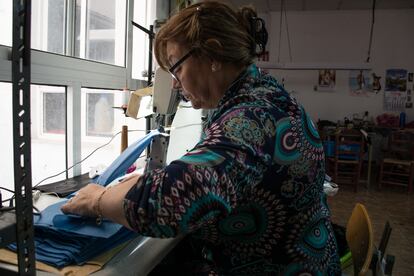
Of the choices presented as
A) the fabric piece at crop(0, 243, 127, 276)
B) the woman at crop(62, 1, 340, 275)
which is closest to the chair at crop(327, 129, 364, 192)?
the woman at crop(62, 1, 340, 275)

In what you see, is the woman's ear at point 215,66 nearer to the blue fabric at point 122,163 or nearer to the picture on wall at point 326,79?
the blue fabric at point 122,163

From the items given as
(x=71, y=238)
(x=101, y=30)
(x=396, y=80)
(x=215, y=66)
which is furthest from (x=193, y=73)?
(x=396, y=80)

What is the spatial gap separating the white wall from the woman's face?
18.4 feet

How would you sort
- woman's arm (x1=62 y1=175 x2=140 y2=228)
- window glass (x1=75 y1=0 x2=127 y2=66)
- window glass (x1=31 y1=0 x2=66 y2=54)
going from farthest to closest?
1. window glass (x1=75 y1=0 x2=127 y2=66)
2. window glass (x1=31 y1=0 x2=66 y2=54)
3. woman's arm (x1=62 y1=175 x2=140 y2=228)

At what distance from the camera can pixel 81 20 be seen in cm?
194

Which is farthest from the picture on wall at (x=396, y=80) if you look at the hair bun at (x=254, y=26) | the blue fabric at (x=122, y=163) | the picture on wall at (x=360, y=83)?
the hair bun at (x=254, y=26)

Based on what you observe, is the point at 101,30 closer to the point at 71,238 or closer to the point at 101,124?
the point at 101,124

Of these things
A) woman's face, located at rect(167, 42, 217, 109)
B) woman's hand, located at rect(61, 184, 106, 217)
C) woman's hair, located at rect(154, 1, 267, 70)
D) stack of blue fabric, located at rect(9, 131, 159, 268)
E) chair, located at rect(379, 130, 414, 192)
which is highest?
woman's hair, located at rect(154, 1, 267, 70)

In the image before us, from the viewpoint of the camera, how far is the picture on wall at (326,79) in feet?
20.3

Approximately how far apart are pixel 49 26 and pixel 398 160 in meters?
4.74

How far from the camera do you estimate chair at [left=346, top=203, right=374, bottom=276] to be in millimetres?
1182

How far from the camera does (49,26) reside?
67.4 inches

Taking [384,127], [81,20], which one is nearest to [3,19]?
[81,20]

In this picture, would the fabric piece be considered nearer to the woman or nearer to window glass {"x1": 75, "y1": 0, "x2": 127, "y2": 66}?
the woman
